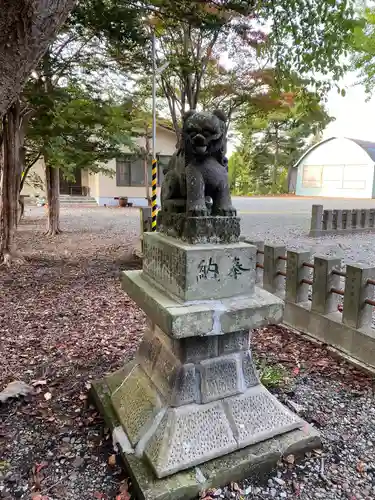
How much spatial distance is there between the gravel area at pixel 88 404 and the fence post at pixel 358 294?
456 millimetres

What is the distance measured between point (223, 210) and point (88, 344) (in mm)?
2420

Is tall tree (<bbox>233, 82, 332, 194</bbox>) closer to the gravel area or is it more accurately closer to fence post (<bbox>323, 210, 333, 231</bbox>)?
fence post (<bbox>323, 210, 333, 231</bbox>)

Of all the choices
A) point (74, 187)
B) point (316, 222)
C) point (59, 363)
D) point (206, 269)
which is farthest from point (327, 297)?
point (74, 187)

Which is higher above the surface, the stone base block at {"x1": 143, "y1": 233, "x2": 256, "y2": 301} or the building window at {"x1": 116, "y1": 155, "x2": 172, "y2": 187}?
the building window at {"x1": 116, "y1": 155, "x2": 172, "y2": 187}

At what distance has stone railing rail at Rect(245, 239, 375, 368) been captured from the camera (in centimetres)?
329

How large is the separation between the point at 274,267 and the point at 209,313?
2.69 m

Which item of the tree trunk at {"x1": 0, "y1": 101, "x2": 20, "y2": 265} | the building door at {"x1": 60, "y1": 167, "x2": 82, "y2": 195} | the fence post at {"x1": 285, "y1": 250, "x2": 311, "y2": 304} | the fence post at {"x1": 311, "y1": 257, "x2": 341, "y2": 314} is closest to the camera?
the fence post at {"x1": 311, "y1": 257, "x2": 341, "y2": 314}

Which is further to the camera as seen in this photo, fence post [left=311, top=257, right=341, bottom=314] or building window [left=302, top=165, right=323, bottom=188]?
building window [left=302, top=165, right=323, bottom=188]

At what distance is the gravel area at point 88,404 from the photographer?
1.98 m

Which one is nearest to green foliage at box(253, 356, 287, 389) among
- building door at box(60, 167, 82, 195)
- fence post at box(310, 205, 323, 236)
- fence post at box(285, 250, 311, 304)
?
fence post at box(285, 250, 311, 304)

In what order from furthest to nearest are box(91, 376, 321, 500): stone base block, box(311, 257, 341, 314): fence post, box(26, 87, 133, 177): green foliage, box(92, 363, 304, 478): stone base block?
box(26, 87, 133, 177): green foliage < box(311, 257, 341, 314): fence post < box(92, 363, 304, 478): stone base block < box(91, 376, 321, 500): stone base block

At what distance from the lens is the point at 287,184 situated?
100ft

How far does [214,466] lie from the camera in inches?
76.7

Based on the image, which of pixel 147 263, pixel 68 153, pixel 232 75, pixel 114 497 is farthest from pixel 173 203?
pixel 232 75
